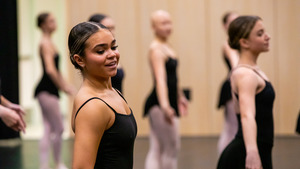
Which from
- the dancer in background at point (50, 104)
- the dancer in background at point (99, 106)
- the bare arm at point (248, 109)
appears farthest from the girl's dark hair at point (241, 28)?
the dancer in background at point (50, 104)

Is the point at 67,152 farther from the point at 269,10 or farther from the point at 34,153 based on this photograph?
the point at 269,10

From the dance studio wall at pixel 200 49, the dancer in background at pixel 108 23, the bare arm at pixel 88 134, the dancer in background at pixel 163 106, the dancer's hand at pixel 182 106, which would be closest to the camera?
the bare arm at pixel 88 134

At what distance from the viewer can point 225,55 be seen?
20.5ft

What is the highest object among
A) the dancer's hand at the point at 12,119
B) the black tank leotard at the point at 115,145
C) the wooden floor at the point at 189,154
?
the black tank leotard at the point at 115,145

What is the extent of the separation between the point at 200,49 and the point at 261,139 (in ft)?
17.7

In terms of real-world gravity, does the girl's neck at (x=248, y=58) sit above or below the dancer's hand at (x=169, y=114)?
above

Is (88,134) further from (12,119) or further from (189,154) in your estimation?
(189,154)

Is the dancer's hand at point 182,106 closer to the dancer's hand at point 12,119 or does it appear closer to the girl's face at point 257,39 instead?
the girl's face at point 257,39

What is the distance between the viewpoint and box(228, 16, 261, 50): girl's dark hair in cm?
342

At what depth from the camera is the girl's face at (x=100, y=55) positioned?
7.66 ft

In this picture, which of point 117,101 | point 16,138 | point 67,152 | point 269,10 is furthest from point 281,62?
point 117,101

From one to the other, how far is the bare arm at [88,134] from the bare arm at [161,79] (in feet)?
9.13

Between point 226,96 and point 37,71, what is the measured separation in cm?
505

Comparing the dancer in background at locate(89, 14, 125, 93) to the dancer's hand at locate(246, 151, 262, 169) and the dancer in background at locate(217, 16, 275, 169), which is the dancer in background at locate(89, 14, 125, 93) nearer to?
the dancer in background at locate(217, 16, 275, 169)
